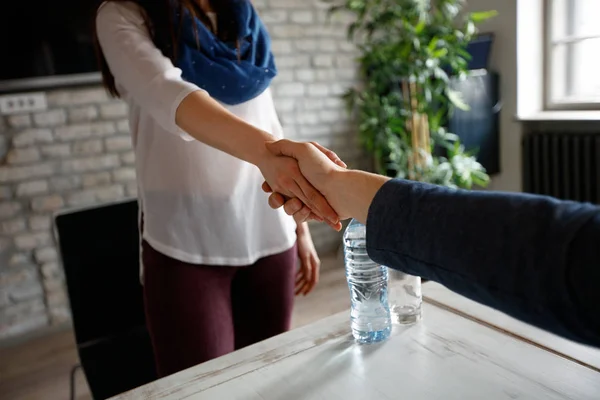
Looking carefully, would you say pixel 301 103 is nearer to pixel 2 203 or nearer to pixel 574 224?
pixel 2 203

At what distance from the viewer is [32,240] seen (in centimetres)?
262

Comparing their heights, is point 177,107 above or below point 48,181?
above

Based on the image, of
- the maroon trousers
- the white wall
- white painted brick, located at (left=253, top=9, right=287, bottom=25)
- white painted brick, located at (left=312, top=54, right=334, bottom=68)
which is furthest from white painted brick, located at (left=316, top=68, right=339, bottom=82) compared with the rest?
the maroon trousers

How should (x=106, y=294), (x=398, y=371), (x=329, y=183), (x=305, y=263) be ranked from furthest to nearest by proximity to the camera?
(x=106, y=294) < (x=305, y=263) < (x=329, y=183) < (x=398, y=371)

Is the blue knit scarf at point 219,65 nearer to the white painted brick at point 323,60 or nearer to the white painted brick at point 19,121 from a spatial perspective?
the white painted brick at point 19,121

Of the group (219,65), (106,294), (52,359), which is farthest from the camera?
(52,359)

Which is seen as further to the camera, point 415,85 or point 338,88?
point 338,88

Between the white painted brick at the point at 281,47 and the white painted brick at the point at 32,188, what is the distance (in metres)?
1.46

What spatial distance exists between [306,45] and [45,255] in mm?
1887

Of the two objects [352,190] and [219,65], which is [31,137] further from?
[352,190]

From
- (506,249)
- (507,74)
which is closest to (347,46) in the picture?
(507,74)

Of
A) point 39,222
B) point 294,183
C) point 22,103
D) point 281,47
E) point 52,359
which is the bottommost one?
point 52,359

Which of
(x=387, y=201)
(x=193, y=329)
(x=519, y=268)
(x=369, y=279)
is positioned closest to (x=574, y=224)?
(x=519, y=268)

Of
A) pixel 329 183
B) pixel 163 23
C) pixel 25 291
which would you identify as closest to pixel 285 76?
pixel 25 291
